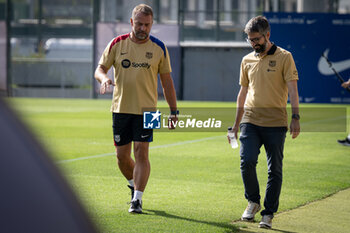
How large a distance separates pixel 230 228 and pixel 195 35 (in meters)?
40.4

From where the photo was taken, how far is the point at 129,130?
703 cm

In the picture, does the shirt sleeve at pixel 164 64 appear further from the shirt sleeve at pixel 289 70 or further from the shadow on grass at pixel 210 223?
the shadow on grass at pixel 210 223

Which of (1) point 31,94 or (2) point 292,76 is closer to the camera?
(2) point 292,76

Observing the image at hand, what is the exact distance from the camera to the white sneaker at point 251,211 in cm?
668

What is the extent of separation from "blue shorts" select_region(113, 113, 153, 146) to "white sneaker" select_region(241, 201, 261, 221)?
1.14m

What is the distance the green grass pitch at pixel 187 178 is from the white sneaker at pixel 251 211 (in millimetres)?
165

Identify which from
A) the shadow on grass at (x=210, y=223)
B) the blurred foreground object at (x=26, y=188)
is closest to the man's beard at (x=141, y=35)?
the shadow on grass at (x=210, y=223)

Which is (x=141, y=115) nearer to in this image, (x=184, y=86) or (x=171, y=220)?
(x=171, y=220)

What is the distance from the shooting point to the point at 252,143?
6488mm

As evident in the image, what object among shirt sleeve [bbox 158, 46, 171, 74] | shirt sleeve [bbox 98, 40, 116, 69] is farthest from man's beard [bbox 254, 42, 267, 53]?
shirt sleeve [bbox 98, 40, 116, 69]

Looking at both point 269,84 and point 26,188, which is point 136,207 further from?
point 26,188

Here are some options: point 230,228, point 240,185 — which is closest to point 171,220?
point 230,228

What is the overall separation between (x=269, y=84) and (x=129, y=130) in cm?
145

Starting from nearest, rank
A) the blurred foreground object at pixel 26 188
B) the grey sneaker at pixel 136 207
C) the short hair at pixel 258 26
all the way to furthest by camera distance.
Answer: the blurred foreground object at pixel 26 188
the short hair at pixel 258 26
the grey sneaker at pixel 136 207
